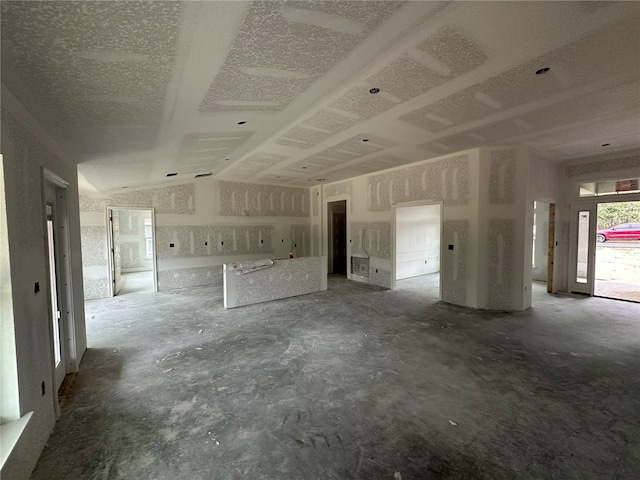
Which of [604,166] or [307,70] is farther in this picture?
[604,166]

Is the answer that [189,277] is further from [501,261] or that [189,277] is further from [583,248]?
[583,248]

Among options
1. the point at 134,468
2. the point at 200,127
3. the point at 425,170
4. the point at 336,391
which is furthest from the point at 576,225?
the point at 134,468

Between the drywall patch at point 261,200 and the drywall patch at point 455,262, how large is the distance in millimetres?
5003

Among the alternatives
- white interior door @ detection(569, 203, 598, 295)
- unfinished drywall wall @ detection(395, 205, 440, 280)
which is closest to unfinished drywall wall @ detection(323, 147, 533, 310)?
unfinished drywall wall @ detection(395, 205, 440, 280)

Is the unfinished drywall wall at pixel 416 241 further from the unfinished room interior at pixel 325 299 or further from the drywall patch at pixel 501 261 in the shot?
the drywall patch at pixel 501 261

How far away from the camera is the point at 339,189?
8.35m

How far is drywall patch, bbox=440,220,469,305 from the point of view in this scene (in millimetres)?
5293

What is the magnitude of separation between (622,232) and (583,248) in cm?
854

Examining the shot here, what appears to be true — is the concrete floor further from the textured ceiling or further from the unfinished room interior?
the textured ceiling

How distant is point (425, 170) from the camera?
589 centimetres

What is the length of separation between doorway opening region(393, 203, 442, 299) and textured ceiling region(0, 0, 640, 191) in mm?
3784

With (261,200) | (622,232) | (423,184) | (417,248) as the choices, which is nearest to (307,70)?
(423,184)

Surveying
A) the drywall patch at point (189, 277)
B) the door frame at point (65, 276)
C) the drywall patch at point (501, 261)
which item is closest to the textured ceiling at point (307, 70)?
the door frame at point (65, 276)

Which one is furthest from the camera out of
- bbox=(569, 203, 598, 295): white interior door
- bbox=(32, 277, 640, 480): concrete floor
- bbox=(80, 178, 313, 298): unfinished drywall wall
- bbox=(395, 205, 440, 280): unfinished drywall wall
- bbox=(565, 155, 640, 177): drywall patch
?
bbox=(395, 205, 440, 280): unfinished drywall wall
